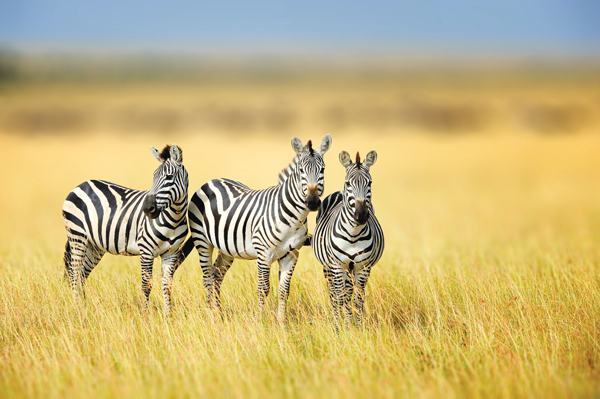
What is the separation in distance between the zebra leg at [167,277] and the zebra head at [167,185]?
90cm

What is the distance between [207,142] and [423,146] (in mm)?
15162

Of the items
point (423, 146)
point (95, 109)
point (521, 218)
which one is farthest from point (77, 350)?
point (95, 109)

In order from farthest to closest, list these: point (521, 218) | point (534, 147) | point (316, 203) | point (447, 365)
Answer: point (534, 147) → point (521, 218) → point (316, 203) → point (447, 365)

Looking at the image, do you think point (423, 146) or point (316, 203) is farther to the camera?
point (423, 146)

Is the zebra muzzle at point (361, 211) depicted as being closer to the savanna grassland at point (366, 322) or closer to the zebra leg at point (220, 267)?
the savanna grassland at point (366, 322)

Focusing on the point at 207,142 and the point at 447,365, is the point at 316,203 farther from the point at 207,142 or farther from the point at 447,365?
the point at 207,142

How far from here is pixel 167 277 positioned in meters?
7.18

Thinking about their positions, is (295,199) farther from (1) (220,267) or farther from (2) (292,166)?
(1) (220,267)

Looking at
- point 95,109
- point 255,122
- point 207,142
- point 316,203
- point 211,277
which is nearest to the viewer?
point 316,203

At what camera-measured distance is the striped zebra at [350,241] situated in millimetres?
5949

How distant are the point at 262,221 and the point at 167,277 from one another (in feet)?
5.48

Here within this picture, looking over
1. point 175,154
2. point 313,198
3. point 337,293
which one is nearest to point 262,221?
point 313,198

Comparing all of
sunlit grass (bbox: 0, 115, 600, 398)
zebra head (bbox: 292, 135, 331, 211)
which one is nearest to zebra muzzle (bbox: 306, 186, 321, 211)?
zebra head (bbox: 292, 135, 331, 211)

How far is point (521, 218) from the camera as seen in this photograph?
1717 cm
